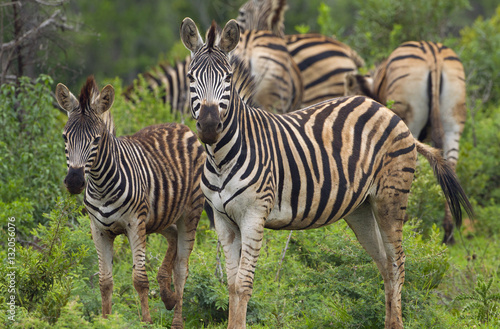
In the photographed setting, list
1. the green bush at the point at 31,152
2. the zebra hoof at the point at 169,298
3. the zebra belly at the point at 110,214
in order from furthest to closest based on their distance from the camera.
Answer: the green bush at the point at 31,152, the zebra hoof at the point at 169,298, the zebra belly at the point at 110,214

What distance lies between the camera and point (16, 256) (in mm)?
6254

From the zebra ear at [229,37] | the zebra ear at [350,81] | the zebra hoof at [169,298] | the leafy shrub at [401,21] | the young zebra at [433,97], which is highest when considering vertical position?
the leafy shrub at [401,21]

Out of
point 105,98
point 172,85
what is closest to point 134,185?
point 105,98

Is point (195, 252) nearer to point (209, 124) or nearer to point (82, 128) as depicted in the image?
point (82, 128)

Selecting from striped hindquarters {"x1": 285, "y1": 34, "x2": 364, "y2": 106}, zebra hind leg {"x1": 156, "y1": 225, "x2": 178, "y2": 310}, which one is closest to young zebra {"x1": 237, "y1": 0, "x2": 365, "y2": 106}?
striped hindquarters {"x1": 285, "y1": 34, "x2": 364, "y2": 106}

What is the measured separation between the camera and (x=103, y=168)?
5355mm

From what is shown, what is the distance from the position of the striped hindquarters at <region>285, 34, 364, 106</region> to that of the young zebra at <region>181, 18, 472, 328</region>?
5.49m

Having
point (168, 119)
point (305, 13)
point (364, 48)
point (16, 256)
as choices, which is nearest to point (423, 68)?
point (168, 119)

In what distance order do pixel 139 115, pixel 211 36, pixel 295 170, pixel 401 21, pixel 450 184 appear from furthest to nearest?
pixel 401 21, pixel 139 115, pixel 450 184, pixel 295 170, pixel 211 36

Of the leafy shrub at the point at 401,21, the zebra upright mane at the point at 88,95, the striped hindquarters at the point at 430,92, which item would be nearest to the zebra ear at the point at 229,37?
the zebra upright mane at the point at 88,95

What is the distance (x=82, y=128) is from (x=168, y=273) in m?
1.79

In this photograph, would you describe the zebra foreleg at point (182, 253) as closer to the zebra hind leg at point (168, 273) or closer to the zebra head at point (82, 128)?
the zebra hind leg at point (168, 273)

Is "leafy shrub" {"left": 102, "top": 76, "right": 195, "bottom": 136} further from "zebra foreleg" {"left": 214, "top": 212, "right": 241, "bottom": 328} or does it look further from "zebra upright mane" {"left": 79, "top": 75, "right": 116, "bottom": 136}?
"zebra foreleg" {"left": 214, "top": 212, "right": 241, "bottom": 328}

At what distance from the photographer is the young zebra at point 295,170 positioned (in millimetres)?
4738
